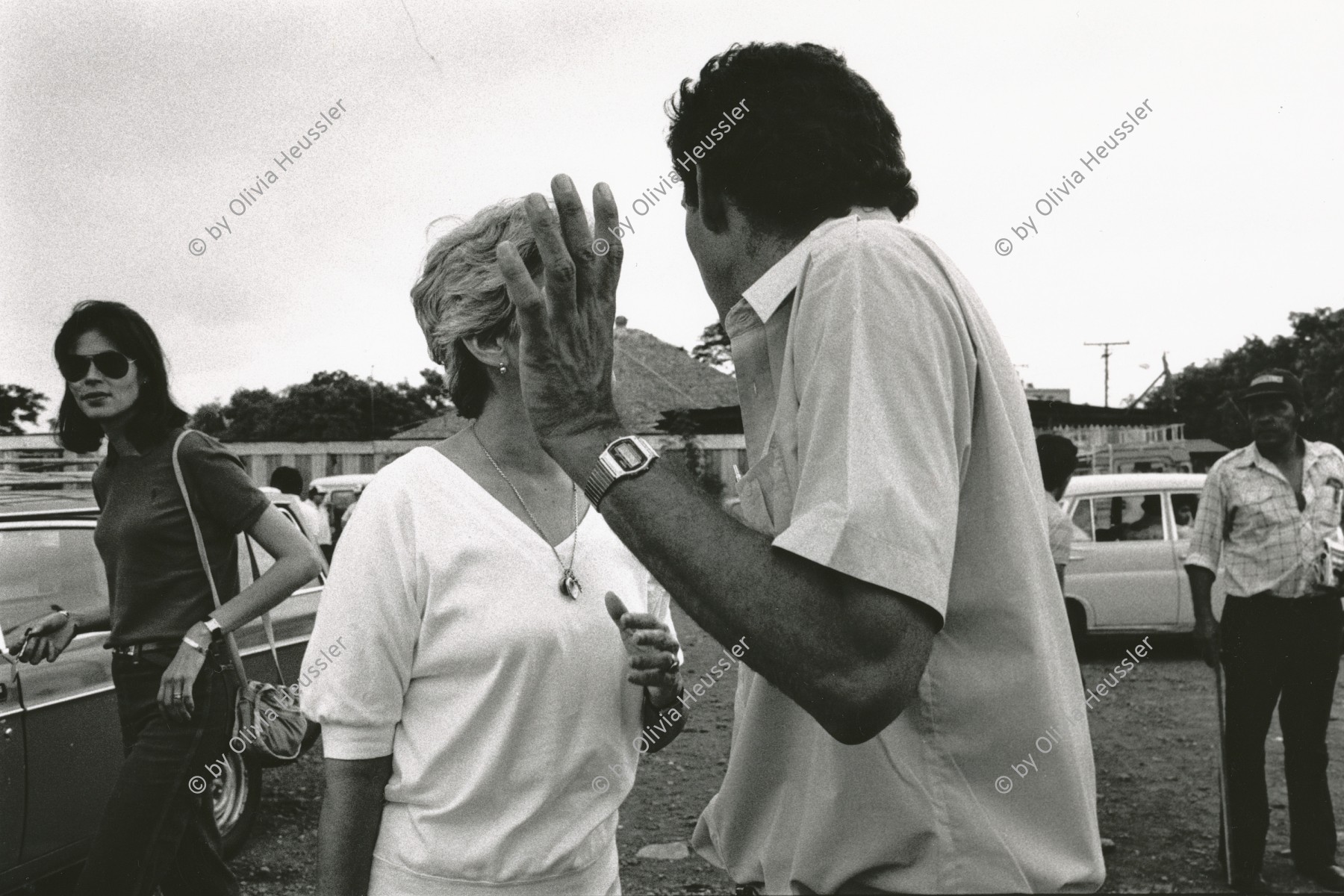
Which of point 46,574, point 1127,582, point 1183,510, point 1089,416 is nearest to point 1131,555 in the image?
point 1127,582

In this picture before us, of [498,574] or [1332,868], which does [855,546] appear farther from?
[1332,868]

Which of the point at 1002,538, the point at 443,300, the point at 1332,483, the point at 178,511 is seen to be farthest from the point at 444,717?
the point at 1332,483

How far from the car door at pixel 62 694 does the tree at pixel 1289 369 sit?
64.7 ft

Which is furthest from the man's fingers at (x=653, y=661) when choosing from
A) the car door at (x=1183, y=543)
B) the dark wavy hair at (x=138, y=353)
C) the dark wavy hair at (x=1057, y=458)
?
the car door at (x=1183, y=543)

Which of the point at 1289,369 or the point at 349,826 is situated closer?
the point at 349,826

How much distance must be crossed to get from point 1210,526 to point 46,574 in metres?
5.04

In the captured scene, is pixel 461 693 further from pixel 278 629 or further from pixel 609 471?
pixel 278 629

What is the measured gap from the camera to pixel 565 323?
121 centimetres

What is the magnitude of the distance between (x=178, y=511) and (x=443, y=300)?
4.68 ft

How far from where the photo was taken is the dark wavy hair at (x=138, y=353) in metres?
3.23

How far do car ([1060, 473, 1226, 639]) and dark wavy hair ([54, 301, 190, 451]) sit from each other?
925 centimetres

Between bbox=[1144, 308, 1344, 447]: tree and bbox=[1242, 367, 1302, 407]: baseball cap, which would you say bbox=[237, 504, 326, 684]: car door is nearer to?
bbox=[1242, 367, 1302, 407]: baseball cap

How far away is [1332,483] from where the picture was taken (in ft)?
15.9

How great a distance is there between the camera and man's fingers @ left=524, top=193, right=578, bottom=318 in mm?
1182
